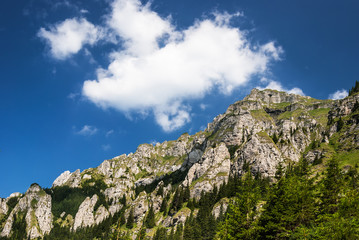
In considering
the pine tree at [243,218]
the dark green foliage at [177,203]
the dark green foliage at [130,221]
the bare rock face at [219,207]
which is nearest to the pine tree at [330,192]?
the pine tree at [243,218]

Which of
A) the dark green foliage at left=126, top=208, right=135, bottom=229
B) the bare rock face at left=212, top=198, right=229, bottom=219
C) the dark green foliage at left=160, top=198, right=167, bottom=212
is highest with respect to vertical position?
the dark green foliage at left=160, top=198, right=167, bottom=212

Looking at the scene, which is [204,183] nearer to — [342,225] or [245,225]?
[245,225]

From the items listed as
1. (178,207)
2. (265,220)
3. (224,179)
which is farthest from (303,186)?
(224,179)

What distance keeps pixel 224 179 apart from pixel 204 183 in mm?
15992

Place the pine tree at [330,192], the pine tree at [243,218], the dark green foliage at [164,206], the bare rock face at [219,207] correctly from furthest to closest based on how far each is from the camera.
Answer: the dark green foliage at [164,206] < the bare rock face at [219,207] < the pine tree at [330,192] < the pine tree at [243,218]

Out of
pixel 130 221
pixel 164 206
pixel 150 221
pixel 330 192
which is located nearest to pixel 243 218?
pixel 330 192

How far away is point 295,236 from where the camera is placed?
117 feet

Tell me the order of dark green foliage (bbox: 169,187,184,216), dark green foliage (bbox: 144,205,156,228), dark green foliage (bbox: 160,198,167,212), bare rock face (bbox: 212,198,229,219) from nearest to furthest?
bare rock face (bbox: 212,198,229,219) → dark green foliage (bbox: 144,205,156,228) → dark green foliage (bbox: 169,187,184,216) → dark green foliage (bbox: 160,198,167,212)

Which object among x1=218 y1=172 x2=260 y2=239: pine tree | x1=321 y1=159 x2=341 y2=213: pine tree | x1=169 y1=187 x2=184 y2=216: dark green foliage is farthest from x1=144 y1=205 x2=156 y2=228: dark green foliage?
x1=321 y1=159 x2=341 y2=213: pine tree

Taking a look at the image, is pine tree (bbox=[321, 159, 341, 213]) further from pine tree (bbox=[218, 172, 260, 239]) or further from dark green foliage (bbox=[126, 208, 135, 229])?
dark green foliage (bbox=[126, 208, 135, 229])

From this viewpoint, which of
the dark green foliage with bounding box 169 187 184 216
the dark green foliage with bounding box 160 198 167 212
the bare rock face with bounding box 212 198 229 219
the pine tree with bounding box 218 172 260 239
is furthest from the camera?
the dark green foliage with bounding box 160 198 167 212

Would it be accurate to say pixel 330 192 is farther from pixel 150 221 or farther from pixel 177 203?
pixel 177 203

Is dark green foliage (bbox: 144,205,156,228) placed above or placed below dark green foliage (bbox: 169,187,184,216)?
below

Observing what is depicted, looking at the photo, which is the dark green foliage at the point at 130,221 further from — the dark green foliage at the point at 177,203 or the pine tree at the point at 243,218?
the pine tree at the point at 243,218
